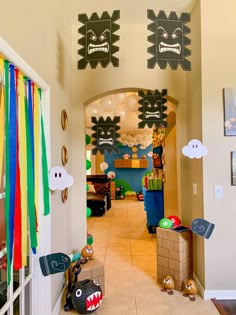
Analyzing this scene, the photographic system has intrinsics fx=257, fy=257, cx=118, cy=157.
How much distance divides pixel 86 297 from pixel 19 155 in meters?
1.54

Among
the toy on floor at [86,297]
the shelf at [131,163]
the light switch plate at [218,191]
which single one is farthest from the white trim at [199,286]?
the shelf at [131,163]

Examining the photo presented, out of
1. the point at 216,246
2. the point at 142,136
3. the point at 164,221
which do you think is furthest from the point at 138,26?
the point at 142,136

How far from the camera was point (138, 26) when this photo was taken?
10.7 feet

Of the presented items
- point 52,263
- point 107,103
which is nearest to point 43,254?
point 52,263

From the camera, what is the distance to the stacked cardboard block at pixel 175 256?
9.41 ft

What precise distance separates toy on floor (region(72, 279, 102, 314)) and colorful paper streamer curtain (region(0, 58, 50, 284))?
83 cm

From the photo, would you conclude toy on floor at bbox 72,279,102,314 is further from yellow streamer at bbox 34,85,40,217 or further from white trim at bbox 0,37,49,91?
white trim at bbox 0,37,49,91

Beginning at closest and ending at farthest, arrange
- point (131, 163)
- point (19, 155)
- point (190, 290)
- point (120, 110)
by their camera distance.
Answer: point (19, 155), point (190, 290), point (120, 110), point (131, 163)

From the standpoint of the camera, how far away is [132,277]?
129 inches

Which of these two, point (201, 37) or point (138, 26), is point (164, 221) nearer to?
point (201, 37)

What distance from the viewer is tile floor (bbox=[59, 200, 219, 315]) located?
254cm

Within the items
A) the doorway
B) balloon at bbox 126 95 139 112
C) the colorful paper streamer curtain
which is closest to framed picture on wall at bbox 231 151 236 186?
the doorway

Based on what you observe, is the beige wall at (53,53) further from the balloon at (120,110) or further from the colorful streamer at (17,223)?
the balloon at (120,110)

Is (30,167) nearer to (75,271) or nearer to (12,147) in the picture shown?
(12,147)
